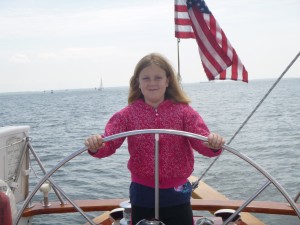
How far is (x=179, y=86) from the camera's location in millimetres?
2355

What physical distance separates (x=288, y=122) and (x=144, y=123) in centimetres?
1851

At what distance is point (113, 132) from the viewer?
222cm

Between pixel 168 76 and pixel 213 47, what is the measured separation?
1.37m

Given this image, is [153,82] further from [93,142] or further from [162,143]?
[93,142]

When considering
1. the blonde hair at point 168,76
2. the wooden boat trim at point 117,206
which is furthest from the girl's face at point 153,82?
the wooden boat trim at point 117,206

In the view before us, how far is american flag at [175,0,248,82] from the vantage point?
3570 millimetres

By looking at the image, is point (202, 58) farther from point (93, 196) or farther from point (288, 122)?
point (288, 122)

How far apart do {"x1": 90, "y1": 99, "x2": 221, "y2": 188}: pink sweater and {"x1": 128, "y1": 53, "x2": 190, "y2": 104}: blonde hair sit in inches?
2.4

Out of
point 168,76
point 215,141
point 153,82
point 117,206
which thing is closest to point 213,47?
point 168,76

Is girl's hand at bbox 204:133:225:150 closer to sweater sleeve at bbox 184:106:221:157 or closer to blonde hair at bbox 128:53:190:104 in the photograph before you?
sweater sleeve at bbox 184:106:221:157

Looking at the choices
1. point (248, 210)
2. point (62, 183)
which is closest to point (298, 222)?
point (248, 210)

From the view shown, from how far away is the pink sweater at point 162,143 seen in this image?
7.15 feet

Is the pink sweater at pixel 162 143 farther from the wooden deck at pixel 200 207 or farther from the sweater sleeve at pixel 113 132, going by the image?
the wooden deck at pixel 200 207

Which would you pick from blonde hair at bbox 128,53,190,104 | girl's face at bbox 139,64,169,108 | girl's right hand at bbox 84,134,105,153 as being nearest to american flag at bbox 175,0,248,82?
blonde hair at bbox 128,53,190,104
